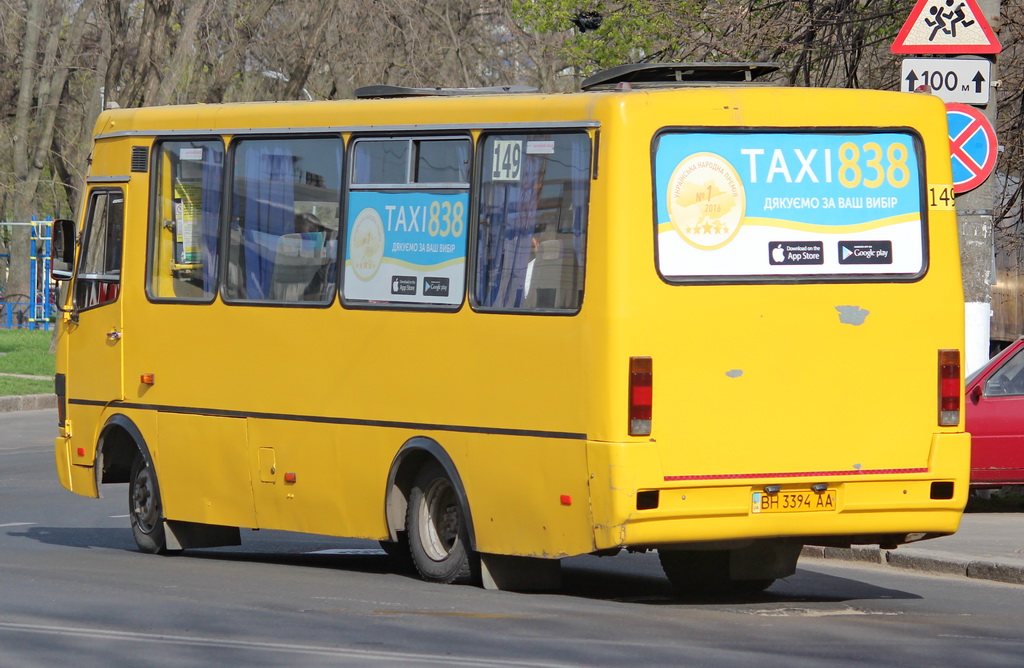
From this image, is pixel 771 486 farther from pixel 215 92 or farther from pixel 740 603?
pixel 215 92

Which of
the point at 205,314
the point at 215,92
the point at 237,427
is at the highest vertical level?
the point at 215,92

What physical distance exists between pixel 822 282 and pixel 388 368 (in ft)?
8.28

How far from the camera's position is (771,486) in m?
9.33

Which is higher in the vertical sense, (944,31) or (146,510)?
(944,31)

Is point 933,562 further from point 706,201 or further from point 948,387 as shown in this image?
point 706,201

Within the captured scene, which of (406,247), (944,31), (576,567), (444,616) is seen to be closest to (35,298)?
(576,567)

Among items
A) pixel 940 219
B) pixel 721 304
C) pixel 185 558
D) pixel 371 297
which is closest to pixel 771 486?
pixel 721 304

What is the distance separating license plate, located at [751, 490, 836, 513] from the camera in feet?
30.5

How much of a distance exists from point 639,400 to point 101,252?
5.11 metres

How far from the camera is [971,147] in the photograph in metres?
12.2

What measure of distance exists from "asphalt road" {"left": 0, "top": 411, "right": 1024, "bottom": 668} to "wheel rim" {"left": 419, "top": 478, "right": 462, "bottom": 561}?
0.88ft

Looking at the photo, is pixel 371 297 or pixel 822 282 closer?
pixel 822 282

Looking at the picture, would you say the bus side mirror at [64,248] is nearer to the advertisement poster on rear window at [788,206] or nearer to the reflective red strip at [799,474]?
the advertisement poster on rear window at [788,206]

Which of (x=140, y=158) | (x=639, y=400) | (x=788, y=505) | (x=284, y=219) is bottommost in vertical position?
(x=788, y=505)
